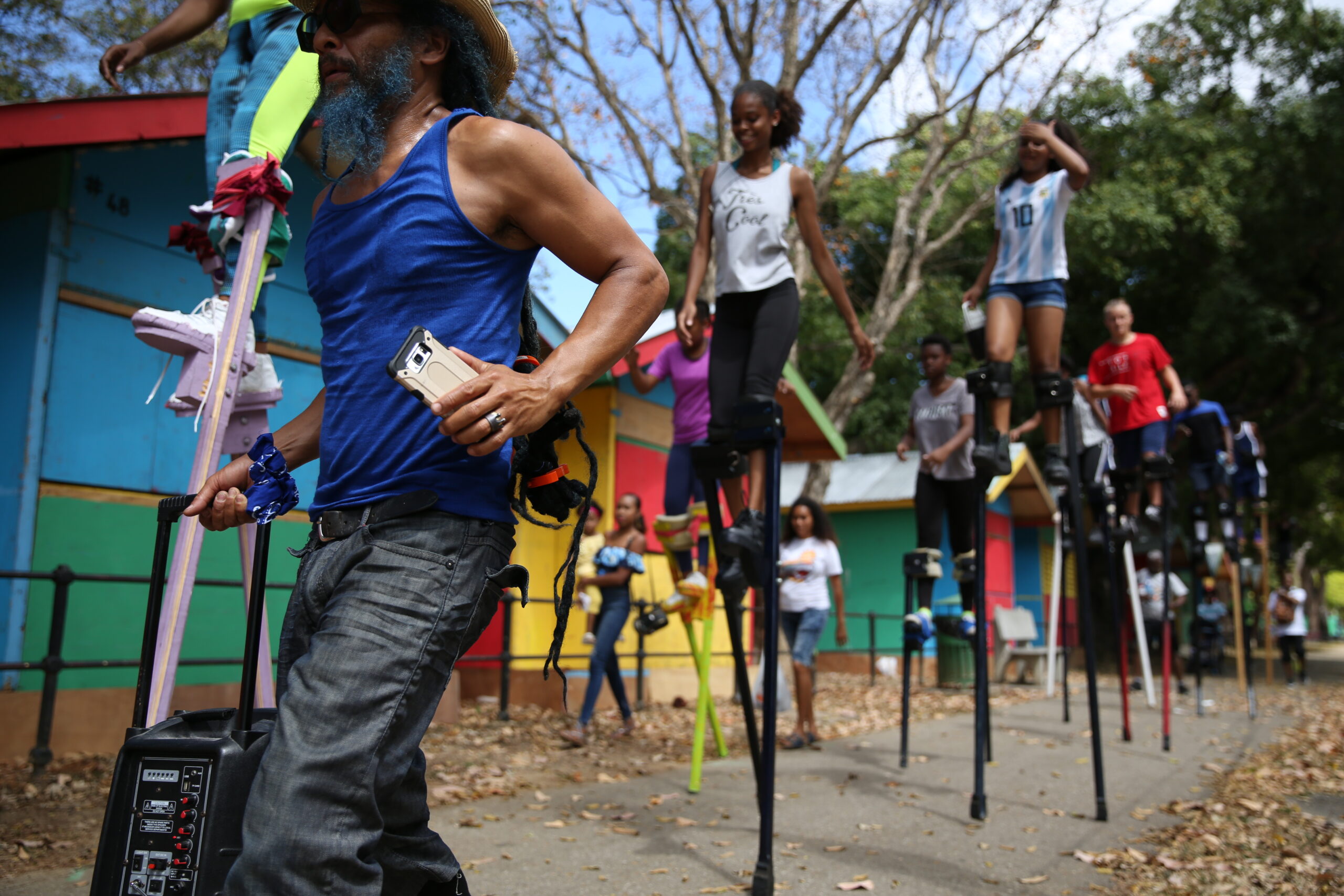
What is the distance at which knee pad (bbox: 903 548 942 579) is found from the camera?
638 centimetres

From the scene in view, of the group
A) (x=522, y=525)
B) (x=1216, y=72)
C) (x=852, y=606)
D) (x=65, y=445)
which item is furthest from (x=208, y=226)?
(x=1216, y=72)

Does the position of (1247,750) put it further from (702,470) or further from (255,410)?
(255,410)

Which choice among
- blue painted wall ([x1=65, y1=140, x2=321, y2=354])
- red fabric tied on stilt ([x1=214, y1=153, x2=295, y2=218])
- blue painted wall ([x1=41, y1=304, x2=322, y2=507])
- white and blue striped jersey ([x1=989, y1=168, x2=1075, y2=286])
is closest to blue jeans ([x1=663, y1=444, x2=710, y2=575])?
white and blue striped jersey ([x1=989, y1=168, x2=1075, y2=286])

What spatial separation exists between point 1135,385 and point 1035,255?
14.1ft

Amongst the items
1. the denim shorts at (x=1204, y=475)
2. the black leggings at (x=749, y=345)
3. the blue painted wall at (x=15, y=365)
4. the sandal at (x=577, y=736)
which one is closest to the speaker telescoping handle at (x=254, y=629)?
the black leggings at (x=749, y=345)

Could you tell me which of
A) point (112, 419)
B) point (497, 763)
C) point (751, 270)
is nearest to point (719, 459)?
point (751, 270)

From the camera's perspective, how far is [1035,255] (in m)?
5.18

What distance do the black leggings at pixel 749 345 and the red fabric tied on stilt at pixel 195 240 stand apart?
204 centimetres

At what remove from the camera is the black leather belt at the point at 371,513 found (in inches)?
68.6

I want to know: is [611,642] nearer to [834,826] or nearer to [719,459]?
[834,826]

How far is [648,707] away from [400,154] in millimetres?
9423

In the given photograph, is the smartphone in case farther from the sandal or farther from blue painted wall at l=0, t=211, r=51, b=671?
the sandal

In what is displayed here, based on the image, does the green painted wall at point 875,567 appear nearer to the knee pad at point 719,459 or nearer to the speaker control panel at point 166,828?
the knee pad at point 719,459

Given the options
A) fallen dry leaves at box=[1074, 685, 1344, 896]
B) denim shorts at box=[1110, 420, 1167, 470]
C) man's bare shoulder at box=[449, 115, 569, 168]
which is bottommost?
fallen dry leaves at box=[1074, 685, 1344, 896]
